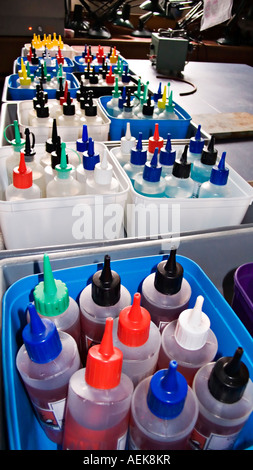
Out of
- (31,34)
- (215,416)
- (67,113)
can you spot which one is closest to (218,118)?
(67,113)

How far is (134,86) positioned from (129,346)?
119cm

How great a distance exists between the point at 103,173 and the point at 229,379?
1.55ft

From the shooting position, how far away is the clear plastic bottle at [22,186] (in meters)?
0.66

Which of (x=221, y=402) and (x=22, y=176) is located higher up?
(x=22, y=176)

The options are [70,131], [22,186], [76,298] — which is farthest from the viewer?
[70,131]

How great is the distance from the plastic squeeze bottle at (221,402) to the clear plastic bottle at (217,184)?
17.1 inches

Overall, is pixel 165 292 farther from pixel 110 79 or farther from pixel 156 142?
pixel 110 79

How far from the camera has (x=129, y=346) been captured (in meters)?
0.42

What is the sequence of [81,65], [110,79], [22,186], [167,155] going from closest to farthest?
[22,186]
[167,155]
[110,79]
[81,65]

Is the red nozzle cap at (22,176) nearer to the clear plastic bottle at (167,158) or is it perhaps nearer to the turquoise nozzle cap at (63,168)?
the turquoise nozzle cap at (63,168)

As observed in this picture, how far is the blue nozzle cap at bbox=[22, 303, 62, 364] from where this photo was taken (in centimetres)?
38

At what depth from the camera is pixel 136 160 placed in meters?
0.81

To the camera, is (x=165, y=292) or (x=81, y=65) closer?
(x=165, y=292)

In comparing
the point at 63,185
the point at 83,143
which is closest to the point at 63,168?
the point at 63,185
